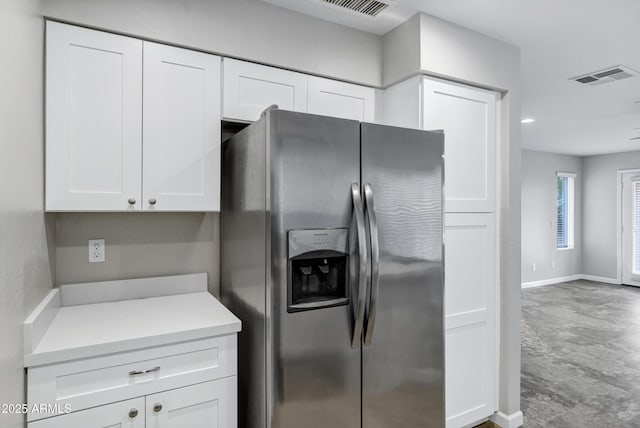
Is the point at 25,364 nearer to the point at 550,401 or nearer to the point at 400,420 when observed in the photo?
the point at 400,420

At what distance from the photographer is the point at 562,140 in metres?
6.15

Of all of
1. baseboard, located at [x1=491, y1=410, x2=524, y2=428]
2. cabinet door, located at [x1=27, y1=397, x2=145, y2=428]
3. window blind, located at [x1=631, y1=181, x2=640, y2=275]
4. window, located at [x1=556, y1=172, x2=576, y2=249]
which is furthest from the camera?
window, located at [x1=556, y1=172, x2=576, y2=249]

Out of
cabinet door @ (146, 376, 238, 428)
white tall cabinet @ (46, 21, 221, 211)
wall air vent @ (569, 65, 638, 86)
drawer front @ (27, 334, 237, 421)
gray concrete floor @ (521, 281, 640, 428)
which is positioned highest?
wall air vent @ (569, 65, 638, 86)

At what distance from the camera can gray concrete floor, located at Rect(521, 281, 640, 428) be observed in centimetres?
275

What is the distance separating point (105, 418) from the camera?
139 cm

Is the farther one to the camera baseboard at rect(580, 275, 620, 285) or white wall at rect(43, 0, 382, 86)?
baseboard at rect(580, 275, 620, 285)

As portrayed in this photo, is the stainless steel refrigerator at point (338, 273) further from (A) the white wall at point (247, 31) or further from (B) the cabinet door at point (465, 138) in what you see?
(A) the white wall at point (247, 31)

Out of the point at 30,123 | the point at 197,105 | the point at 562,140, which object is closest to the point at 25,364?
the point at 30,123

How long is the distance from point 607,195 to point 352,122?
824 cm

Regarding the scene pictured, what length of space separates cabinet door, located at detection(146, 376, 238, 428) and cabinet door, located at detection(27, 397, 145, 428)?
0.13ft

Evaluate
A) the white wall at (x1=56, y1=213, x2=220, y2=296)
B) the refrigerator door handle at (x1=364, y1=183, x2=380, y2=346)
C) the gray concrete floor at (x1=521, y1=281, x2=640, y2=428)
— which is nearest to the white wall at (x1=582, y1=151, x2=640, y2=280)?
the gray concrete floor at (x1=521, y1=281, x2=640, y2=428)

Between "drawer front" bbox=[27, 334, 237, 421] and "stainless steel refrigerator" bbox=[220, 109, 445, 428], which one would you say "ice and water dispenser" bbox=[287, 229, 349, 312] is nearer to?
"stainless steel refrigerator" bbox=[220, 109, 445, 428]

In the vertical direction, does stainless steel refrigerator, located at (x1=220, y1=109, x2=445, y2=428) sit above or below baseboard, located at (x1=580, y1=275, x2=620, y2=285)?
above

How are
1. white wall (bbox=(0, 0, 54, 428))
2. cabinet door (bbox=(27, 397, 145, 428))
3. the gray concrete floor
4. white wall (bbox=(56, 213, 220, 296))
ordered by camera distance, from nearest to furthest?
white wall (bbox=(0, 0, 54, 428))
cabinet door (bbox=(27, 397, 145, 428))
white wall (bbox=(56, 213, 220, 296))
the gray concrete floor
